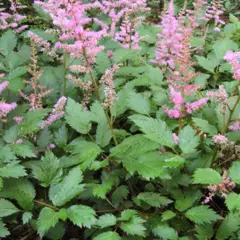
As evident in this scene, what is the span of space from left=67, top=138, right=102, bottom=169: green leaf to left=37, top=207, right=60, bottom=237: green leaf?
32 cm

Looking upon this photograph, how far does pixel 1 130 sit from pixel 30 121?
1.07 feet

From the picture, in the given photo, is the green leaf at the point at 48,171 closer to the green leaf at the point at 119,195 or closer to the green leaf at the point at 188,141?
the green leaf at the point at 119,195

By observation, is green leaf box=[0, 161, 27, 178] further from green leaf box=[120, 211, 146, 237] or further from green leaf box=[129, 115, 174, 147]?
green leaf box=[129, 115, 174, 147]

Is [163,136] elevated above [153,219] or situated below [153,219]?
above

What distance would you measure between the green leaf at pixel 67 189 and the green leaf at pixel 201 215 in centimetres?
64

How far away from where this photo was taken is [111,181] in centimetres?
224

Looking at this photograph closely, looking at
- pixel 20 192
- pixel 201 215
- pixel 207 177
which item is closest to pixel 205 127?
pixel 207 177

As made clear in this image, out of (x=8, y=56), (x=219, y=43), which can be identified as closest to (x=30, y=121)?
(x=8, y=56)

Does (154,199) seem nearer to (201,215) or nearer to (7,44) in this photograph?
(201,215)

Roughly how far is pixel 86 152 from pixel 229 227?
0.94m

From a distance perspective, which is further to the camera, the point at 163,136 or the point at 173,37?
the point at 173,37

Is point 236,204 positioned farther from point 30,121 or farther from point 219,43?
point 219,43

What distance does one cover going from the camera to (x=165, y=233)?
6.52 ft

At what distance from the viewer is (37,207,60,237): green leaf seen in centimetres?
187
